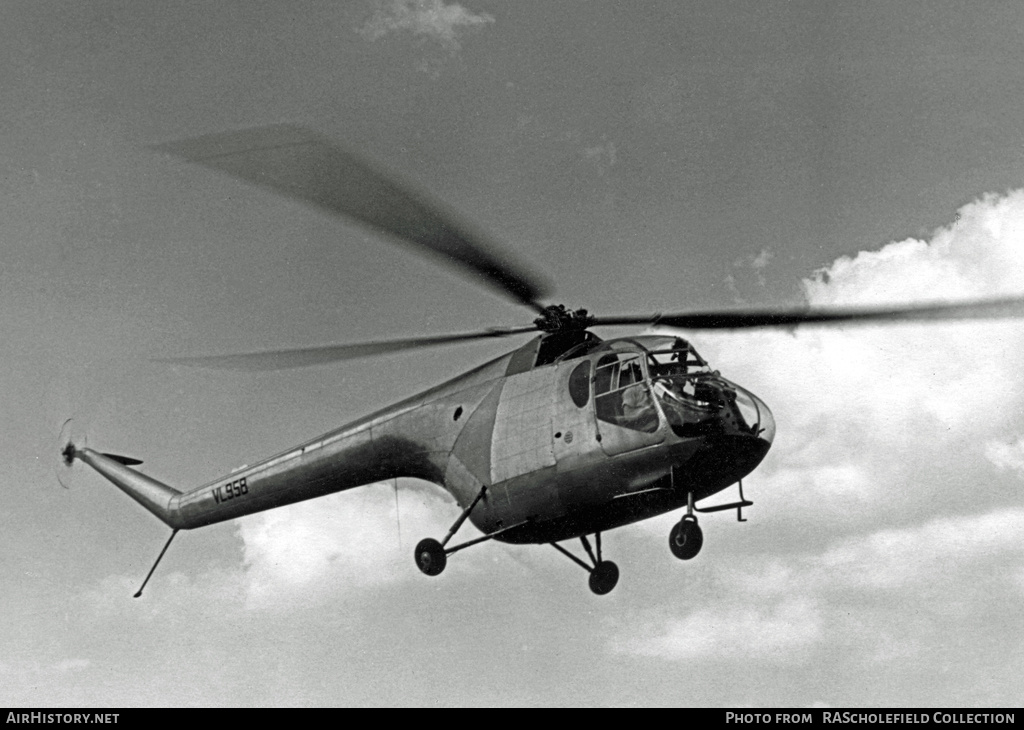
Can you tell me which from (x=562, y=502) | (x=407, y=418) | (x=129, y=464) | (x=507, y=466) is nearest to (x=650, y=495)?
(x=562, y=502)

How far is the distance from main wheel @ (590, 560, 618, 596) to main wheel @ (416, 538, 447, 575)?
2797mm

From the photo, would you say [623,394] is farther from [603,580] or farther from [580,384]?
[603,580]

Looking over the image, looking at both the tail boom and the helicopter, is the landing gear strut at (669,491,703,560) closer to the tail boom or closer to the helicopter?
the helicopter

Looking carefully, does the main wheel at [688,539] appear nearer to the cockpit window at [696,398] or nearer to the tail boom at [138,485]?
the cockpit window at [696,398]

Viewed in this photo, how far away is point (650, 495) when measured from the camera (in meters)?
16.4

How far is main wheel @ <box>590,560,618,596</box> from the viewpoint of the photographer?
18.7 metres

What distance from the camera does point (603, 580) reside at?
61.5 ft

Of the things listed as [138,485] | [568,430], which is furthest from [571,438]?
[138,485]

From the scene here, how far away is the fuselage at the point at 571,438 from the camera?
1590 cm

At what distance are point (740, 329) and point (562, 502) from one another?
13.5 feet

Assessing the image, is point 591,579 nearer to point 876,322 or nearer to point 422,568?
point 422,568

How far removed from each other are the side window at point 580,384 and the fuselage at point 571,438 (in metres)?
0.02

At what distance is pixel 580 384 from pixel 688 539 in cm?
309
